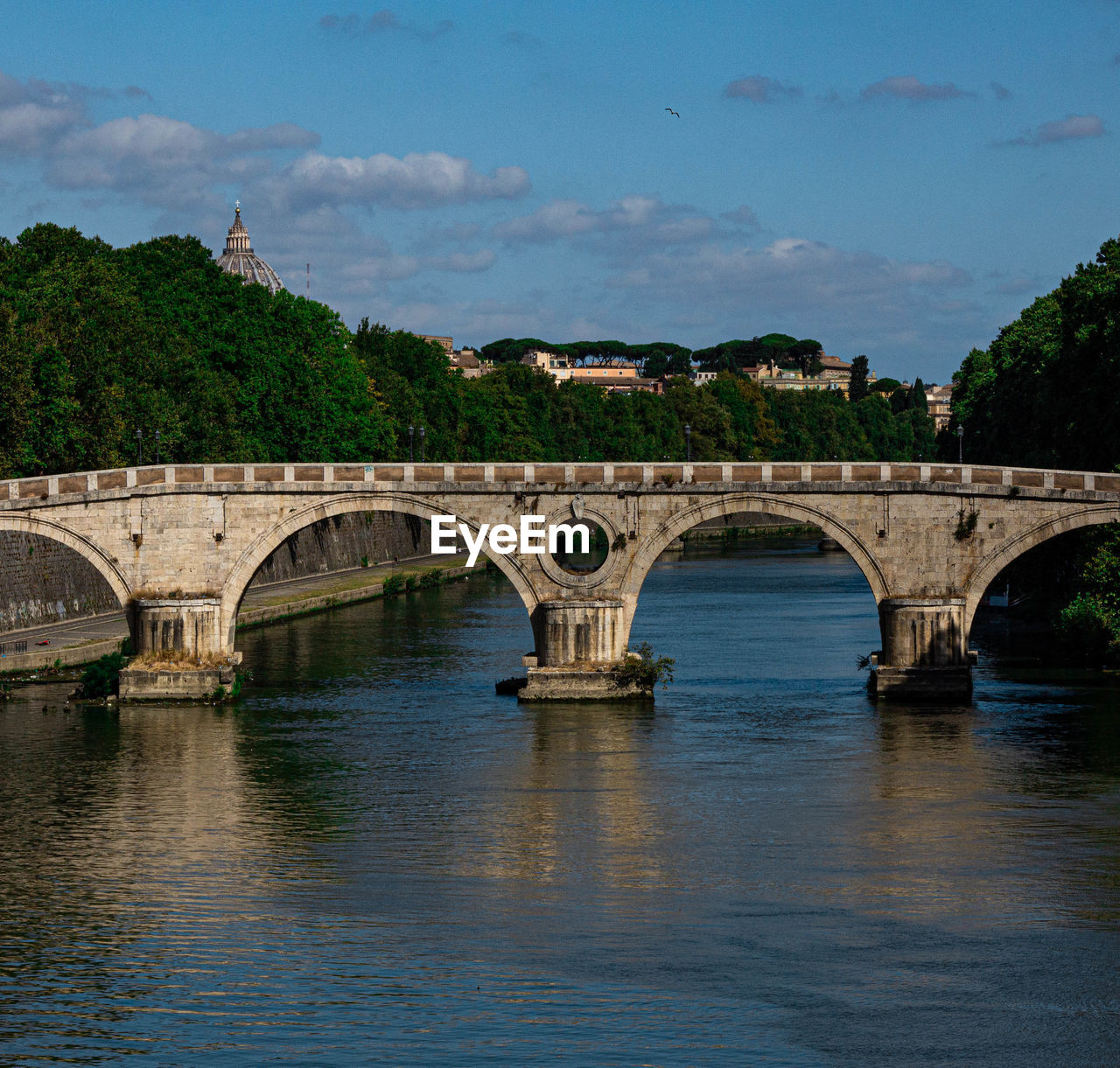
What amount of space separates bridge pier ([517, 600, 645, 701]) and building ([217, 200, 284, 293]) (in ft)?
395

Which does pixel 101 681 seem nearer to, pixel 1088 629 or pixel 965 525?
pixel 965 525

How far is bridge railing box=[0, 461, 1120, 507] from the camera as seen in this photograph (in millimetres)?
48375

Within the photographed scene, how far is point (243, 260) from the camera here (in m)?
169

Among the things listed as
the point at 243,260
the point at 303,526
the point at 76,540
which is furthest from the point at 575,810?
the point at 243,260

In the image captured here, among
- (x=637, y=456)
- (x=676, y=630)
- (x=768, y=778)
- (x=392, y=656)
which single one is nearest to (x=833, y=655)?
(x=676, y=630)

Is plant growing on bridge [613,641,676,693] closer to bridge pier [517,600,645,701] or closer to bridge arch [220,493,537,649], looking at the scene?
bridge pier [517,600,645,701]

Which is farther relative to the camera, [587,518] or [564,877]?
[587,518]

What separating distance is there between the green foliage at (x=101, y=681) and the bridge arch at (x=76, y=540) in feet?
5.70

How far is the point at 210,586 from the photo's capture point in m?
48.9

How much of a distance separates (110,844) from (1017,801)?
59.5ft

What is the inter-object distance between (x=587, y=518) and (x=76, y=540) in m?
14.0

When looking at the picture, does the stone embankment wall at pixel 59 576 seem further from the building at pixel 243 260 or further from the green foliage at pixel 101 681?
the building at pixel 243 260

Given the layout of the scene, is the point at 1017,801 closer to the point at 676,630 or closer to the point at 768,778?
the point at 768,778

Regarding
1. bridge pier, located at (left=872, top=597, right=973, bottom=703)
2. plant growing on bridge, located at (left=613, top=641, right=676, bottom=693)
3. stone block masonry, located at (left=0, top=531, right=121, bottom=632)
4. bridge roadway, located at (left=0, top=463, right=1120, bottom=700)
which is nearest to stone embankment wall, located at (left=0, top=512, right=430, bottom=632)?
stone block masonry, located at (left=0, top=531, right=121, bottom=632)
